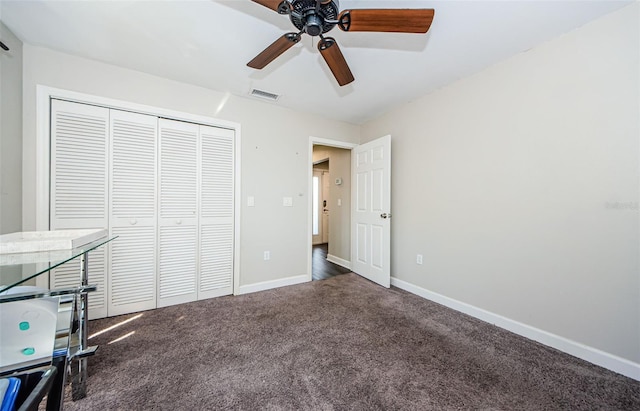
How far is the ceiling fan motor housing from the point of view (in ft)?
4.11

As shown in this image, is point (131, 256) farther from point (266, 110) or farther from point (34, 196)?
point (266, 110)

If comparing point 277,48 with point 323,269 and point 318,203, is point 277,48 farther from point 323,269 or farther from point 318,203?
point 318,203

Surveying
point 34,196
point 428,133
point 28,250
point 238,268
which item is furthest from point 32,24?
point 428,133

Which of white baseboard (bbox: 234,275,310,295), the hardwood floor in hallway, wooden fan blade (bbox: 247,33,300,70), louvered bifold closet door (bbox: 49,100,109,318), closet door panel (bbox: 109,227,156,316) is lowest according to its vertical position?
the hardwood floor in hallway

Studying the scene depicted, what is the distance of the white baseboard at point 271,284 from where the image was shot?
9.51 feet

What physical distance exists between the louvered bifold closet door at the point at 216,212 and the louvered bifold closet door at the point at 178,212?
0.08 m

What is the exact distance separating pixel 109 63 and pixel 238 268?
7.97 feet

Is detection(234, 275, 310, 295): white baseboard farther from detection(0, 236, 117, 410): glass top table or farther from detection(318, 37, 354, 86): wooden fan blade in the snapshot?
detection(318, 37, 354, 86): wooden fan blade

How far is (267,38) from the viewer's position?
191cm

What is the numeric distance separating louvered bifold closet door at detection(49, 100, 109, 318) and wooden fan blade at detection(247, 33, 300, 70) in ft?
5.57

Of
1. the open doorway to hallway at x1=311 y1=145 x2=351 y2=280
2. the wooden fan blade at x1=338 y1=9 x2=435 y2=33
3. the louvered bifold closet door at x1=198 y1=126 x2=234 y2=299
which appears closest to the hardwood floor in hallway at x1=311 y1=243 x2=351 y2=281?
the open doorway to hallway at x1=311 y1=145 x2=351 y2=280

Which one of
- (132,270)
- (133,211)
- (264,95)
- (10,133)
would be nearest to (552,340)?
(264,95)

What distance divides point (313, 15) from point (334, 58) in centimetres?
36

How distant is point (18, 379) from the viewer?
2.00 feet
